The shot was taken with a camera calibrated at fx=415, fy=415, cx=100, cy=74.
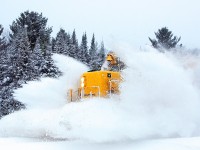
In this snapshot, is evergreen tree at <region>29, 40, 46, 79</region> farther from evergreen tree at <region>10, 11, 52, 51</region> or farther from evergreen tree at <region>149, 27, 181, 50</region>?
evergreen tree at <region>149, 27, 181, 50</region>

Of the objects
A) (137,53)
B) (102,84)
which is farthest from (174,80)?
(102,84)

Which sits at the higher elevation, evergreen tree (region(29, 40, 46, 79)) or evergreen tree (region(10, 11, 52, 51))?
evergreen tree (region(10, 11, 52, 51))

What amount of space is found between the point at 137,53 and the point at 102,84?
141 centimetres

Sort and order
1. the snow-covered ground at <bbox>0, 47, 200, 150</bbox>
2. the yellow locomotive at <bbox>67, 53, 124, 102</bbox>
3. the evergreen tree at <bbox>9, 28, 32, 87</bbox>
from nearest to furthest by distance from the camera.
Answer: the snow-covered ground at <bbox>0, 47, 200, 150</bbox>, the yellow locomotive at <bbox>67, 53, 124, 102</bbox>, the evergreen tree at <bbox>9, 28, 32, 87</bbox>

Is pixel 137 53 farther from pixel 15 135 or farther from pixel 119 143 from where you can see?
pixel 15 135

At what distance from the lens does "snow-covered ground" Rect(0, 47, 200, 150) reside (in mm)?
10445

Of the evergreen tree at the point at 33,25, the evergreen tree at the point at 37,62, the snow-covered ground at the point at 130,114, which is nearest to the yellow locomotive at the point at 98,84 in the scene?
the snow-covered ground at the point at 130,114

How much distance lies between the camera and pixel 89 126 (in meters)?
10.7

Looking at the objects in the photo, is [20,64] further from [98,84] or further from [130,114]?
[130,114]

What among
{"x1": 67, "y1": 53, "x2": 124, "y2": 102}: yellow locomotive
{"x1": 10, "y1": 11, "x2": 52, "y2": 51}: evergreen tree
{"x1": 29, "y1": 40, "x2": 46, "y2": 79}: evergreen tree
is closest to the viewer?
{"x1": 67, "y1": 53, "x2": 124, "y2": 102}: yellow locomotive

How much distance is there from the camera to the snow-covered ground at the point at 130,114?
10.4 m

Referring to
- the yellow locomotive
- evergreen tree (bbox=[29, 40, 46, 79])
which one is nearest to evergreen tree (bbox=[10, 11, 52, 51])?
evergreen tree (bbox=[29, 40, 46, 79])

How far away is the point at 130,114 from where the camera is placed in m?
11.1

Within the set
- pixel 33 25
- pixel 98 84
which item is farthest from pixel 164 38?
pixel 98 84
